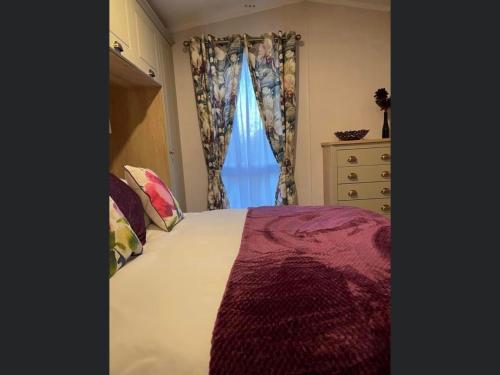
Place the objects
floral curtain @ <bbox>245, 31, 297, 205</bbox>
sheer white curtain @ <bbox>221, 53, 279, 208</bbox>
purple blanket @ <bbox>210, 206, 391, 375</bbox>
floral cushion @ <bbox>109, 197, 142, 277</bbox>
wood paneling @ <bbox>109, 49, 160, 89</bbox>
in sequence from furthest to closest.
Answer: sheer white curtain @ <bbox>221, 53, 279, 208</bbox> < floral curtain @ <bbox>245, 31, 297, 205</bbox> < wood paneling @ <bbox>109, 49, 160, 89</bbox> < floral cushion @ <bbox>109, 197, 142, 277</bbox> < purple blanket @ <bbox>210, 206, 391, 375</bbox>

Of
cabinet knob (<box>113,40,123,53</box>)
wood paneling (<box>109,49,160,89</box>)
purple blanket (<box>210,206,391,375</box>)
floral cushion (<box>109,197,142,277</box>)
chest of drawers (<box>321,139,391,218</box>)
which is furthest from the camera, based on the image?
chest of drawers (<box>321,139,391,218</box>)

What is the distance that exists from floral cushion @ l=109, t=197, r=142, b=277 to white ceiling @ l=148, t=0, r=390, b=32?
86.9 inches

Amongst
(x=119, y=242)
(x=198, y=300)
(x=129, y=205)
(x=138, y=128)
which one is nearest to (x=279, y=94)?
(x=138, y=128)

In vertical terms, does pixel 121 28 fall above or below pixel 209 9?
below

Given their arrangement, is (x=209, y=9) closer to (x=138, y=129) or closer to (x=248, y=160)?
(x=138, y=129)

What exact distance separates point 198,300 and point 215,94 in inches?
93.1

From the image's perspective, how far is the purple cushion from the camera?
1014 millimetres

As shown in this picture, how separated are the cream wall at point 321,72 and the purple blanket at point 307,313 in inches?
78.8

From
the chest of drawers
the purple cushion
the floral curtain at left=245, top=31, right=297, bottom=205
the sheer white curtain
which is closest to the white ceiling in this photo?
the floral curtain at left=245, top=31, right=297, bottom=205

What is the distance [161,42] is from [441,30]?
2658 mm

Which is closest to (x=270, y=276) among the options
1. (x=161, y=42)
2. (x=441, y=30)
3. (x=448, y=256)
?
(x=448, y=256)

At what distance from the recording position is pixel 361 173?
7.37 feet

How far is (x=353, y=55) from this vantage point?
2.61 m

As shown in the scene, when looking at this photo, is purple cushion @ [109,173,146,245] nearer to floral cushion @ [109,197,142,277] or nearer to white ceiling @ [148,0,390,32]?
floral cushion @ [109,197,142,277]
